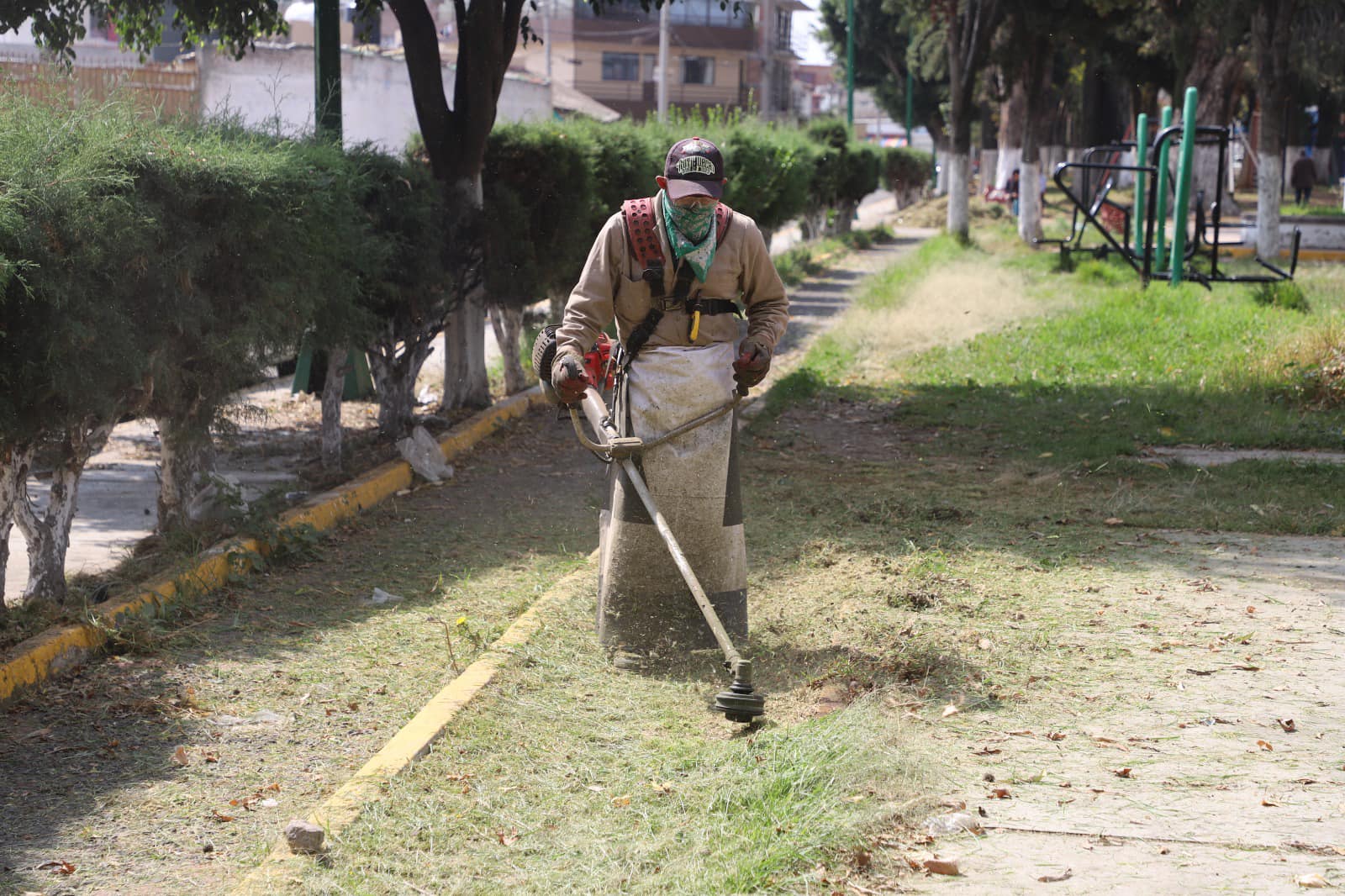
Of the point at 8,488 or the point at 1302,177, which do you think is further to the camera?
the point at 1302,177

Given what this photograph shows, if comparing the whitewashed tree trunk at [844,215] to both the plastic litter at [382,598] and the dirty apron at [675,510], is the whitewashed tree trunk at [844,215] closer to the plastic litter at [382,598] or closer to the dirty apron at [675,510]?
the plastic litter at [382,598]

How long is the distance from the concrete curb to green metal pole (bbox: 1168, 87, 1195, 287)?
908cm

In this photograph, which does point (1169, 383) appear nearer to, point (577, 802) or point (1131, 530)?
point (1131, 530)

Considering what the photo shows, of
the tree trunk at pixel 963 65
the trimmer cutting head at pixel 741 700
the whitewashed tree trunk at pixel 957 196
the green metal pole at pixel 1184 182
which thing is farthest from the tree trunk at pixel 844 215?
the trimmer cutting head at pixel 741 700

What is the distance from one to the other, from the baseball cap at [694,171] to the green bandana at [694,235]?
81 mm

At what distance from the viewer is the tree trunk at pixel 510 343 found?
11.0m

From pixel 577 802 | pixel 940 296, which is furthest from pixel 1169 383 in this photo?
pixel 577 802

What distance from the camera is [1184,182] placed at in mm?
14711

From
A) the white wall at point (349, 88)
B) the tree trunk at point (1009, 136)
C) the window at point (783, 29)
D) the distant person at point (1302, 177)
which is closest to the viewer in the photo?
the white wall at point (349, 88)

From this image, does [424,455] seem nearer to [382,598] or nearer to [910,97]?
[382,598]

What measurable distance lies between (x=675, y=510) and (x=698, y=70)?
64.8 metres

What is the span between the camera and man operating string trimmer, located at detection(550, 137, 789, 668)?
4.91 metres

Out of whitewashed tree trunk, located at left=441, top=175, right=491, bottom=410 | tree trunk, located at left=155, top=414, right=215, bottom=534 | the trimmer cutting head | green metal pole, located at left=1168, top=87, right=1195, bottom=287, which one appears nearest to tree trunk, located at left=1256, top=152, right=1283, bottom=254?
green metal pole, located at left=1168, top=87, right=1195, bottom=287

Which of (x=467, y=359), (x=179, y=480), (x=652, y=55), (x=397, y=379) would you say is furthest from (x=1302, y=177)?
(x=179, y=480)
